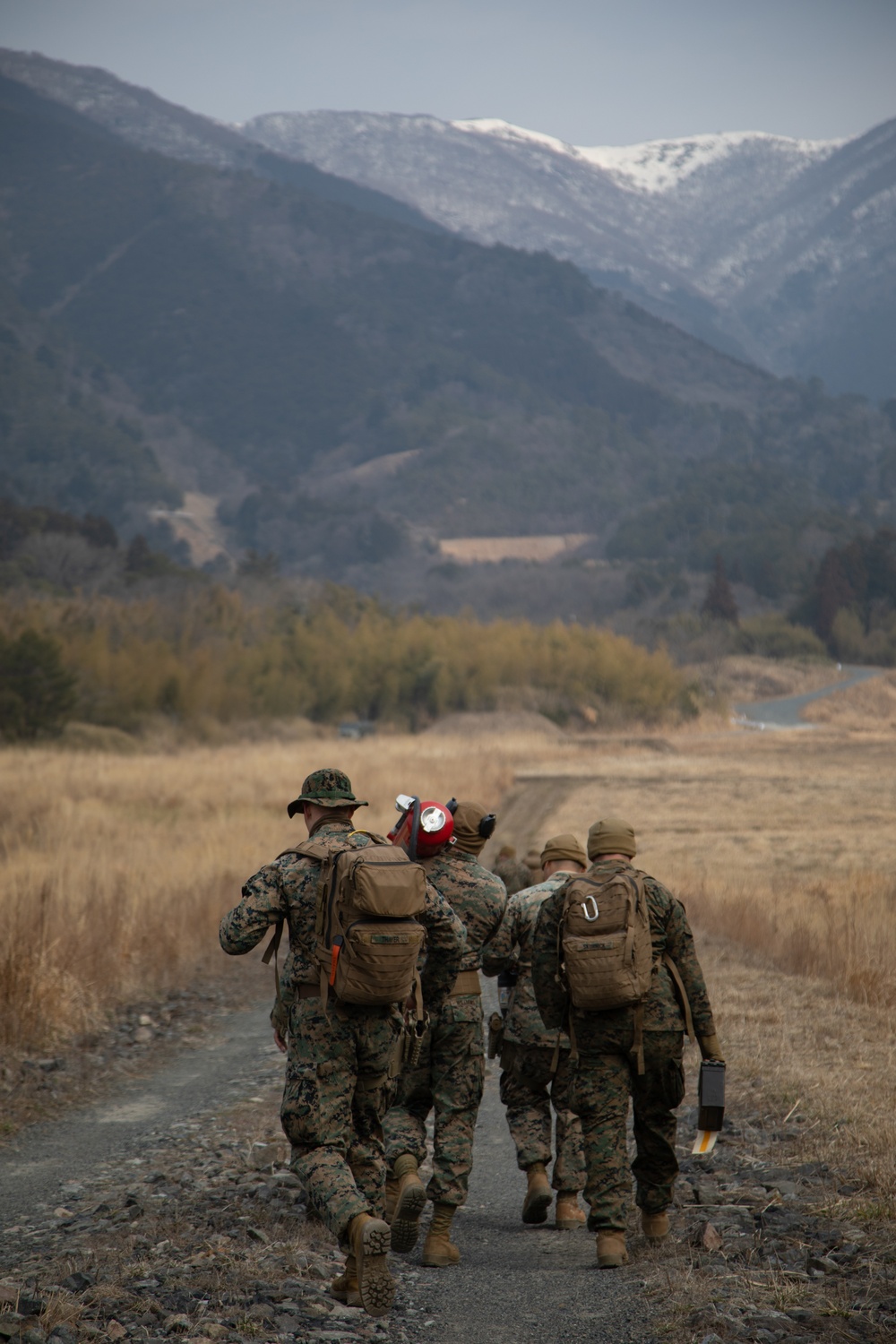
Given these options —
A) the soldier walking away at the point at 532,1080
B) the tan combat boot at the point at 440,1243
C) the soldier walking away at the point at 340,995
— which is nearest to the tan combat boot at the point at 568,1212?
the soldier walking away at the point at 532,1080

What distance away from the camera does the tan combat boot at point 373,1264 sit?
3971 mm

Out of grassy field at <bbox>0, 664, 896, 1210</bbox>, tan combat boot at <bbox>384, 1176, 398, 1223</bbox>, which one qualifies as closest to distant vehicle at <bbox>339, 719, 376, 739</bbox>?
grassy field at <bbox>0, 664, 896, 1210</bbox>

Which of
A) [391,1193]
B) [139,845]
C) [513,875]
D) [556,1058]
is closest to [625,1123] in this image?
[556,1058]

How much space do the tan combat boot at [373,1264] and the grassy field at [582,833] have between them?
2128 millimetres

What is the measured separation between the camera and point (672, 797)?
27312 mm

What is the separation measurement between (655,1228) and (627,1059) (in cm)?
66

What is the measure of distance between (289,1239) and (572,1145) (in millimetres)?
1296

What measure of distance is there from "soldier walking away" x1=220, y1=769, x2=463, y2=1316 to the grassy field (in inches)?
83.2

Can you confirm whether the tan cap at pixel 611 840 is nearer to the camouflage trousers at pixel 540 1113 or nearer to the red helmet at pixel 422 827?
the red helmet at pixel 422 827

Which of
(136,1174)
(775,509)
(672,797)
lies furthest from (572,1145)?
(775,509)

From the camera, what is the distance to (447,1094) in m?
5.20

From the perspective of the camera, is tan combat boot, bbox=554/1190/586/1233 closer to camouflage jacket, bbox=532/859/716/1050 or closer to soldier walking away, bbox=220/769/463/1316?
camouflage jacket, bbox=532/859/716/1050

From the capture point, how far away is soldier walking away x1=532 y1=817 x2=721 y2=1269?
189 inches

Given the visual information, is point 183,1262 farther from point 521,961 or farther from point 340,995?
point 521,961
